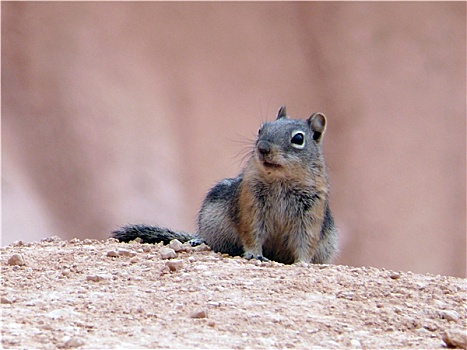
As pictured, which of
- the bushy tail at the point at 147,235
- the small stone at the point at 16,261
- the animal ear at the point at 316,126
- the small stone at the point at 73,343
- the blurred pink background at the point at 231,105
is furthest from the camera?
the blurred pink background at the point at 231,105

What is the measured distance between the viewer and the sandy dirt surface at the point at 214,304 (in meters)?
2.55

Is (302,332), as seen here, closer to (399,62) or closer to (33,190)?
(33,190)

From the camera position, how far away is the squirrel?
14.1 ft

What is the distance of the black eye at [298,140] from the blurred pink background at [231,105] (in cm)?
487

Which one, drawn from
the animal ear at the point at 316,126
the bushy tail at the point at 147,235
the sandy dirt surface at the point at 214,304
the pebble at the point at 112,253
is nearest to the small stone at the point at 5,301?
Answer: the sandy dirt surface at the point at 214,304

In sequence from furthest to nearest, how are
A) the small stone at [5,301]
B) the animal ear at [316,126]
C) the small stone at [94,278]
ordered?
the animal ear at [316,126] < the small stone at [94,278] < the small stone at [5,301]

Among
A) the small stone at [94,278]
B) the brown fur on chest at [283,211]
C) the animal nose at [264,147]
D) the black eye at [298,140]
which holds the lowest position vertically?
the small stone at [94,278]

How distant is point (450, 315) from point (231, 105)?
24.0ft

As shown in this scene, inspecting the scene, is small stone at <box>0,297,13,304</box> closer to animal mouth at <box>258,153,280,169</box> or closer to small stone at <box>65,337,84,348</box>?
small stone at <box>65,337,84,348</box>

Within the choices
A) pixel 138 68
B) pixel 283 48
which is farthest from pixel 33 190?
pixel 283 48

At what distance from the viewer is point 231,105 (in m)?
10.1

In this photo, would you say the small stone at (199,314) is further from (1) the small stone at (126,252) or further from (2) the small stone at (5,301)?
(1) the small stone at (126,252)

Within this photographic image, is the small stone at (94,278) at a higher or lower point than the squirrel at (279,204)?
→ lower

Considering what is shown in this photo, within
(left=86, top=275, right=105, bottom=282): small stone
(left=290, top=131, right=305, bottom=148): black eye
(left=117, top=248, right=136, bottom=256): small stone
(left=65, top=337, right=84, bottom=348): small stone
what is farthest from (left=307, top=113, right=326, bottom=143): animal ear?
(left=65, top=337, right=84, bottom=348): small stone
